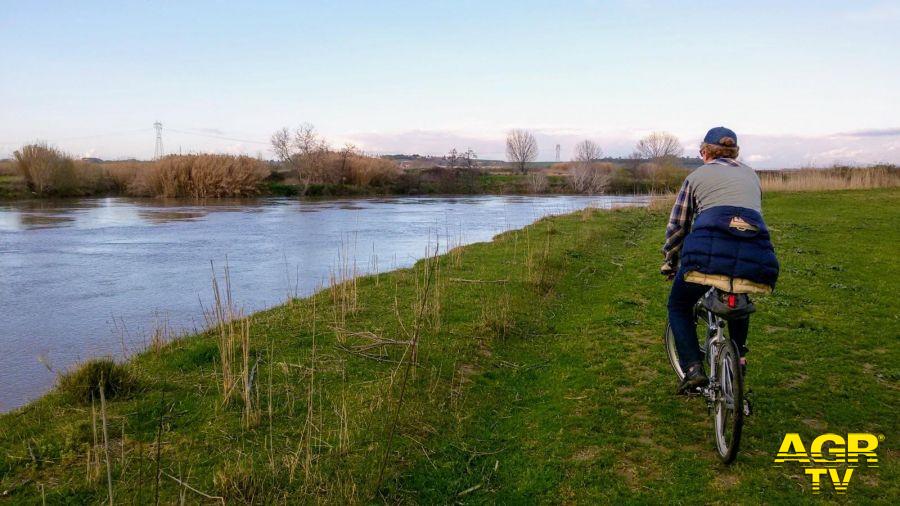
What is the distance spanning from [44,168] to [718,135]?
41.6 metres

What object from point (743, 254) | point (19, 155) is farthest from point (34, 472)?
point (19, 155)

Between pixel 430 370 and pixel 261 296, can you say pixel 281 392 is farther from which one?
pixel 261 296

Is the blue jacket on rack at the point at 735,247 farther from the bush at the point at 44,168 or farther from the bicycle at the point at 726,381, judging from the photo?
the bush at the point at 44,168

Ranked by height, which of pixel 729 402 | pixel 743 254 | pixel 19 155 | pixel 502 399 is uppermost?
pixel 19 155

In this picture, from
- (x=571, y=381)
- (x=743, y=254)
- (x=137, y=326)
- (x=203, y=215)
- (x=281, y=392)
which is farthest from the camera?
(x=203, y=215)

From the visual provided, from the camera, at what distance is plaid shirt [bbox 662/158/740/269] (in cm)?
389

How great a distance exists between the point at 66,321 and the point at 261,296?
2.77 metres

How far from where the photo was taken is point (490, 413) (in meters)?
4.84

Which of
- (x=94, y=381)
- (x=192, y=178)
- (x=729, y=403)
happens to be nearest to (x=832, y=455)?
(x=729, y=403)

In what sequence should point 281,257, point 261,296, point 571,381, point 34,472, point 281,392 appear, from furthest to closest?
point 281,257, point 261,296, point 571,381, point 281,392, point 34,472

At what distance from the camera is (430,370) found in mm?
5562

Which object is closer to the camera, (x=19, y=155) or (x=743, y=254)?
(x=743, y=254)

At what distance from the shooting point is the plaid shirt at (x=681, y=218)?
12.8 feet

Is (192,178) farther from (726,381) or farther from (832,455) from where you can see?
(832,455)
